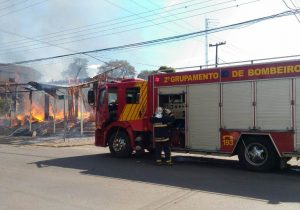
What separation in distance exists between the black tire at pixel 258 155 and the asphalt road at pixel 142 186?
25cm

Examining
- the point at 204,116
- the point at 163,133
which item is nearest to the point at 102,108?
the point at 163,133

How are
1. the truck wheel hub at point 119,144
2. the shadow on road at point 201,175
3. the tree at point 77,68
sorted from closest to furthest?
the shadow on road at point 201,175 < the truck wheel hub at point 119,144 < the tree at point 77,68

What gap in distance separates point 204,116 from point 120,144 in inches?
133

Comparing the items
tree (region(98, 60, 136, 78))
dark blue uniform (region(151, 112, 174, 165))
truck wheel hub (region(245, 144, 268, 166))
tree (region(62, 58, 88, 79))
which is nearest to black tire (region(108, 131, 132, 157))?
dark blue uniform (region(151, 112, 174, 165))

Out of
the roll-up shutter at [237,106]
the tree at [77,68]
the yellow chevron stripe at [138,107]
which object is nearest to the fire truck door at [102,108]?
the yellow chevron stripe at [138,107]

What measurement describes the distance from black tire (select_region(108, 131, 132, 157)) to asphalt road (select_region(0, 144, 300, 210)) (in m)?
0.76

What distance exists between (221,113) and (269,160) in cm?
177

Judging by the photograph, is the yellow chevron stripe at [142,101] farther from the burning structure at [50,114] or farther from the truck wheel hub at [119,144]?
the burning structure at [50,114]

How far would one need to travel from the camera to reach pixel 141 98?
1317 centimetres

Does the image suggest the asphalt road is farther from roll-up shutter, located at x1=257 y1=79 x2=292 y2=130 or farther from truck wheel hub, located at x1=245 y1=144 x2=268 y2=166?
roll-up shutter, located at x1=257 y1=79 x2=292 y2=130

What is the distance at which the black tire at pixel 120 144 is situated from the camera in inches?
526

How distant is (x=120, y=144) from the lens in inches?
534

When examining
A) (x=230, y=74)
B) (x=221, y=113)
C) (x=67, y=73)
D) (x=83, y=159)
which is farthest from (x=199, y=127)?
(x=67, y=73)

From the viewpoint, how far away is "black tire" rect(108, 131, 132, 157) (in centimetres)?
1336
